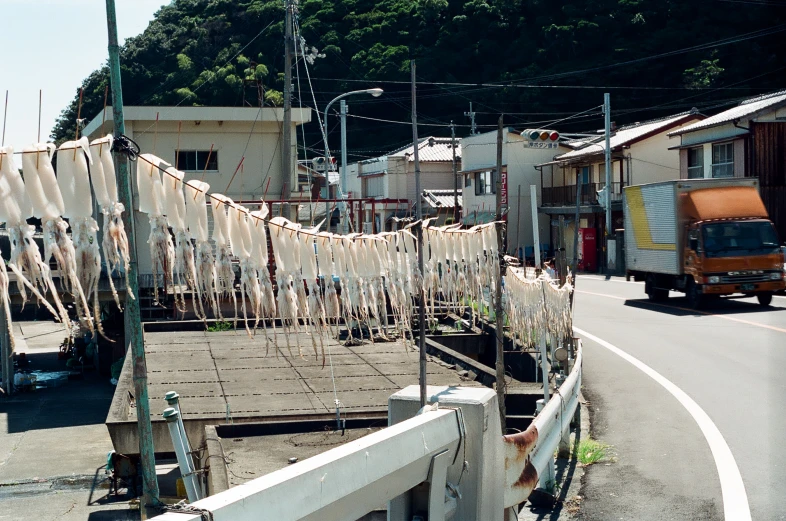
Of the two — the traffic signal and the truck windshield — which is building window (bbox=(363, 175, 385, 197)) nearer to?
the traffic signal

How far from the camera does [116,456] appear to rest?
15570 mm

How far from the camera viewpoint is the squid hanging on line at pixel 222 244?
5672mm

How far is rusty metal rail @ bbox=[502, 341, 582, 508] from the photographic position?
5250mm

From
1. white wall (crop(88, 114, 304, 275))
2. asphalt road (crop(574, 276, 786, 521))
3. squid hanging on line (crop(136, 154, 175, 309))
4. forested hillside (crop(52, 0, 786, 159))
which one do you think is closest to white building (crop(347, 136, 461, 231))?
forested hillside (crop(52, 0, 786, 159))

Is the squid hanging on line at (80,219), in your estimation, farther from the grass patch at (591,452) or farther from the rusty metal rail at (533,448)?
the grass patch at (591,452)

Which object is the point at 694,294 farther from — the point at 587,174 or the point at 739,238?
the point at 587,174

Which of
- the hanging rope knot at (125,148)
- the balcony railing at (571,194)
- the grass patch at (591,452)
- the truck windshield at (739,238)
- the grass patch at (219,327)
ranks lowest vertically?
the grass patch at (591,452)

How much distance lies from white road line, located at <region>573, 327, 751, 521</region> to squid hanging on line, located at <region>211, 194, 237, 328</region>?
5735 mm

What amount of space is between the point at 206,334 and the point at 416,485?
19348mm

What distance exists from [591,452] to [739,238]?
56.6 feet

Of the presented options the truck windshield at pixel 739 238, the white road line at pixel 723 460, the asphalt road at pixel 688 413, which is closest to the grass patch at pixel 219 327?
the asphalt road at pixel 688 413

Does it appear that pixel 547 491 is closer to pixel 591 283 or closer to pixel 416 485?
pixel 416 485

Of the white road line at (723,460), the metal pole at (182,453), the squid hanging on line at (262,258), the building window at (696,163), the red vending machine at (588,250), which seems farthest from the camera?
the red vending machine at (588,250)

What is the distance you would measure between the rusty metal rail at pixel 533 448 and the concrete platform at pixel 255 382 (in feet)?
12.5
